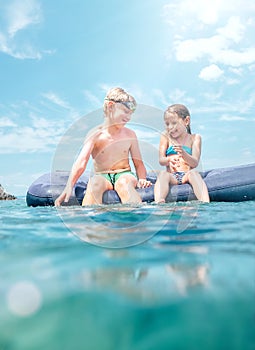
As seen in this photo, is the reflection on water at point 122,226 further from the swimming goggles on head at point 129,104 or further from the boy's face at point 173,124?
the boy's face at point 173,124

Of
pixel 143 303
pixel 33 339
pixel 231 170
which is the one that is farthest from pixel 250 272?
pixel 231 170

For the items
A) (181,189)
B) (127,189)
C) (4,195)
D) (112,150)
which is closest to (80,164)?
(112,150)

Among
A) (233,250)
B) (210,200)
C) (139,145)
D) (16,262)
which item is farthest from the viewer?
(210,200)

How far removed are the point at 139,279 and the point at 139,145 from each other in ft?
13.0

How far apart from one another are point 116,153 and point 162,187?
0.86 metres

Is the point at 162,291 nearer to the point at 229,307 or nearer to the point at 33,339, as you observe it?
the point at 229,307

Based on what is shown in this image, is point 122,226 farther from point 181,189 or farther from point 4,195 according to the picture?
point 4,195

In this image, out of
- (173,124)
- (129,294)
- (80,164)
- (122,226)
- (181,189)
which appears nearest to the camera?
(129,294)

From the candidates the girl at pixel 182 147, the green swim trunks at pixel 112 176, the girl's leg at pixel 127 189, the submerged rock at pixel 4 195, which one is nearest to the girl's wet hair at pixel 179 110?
the girl at pixel 182 147

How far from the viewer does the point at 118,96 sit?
499 cm

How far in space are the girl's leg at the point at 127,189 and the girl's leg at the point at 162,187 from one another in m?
0.33

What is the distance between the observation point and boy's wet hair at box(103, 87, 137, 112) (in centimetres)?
498

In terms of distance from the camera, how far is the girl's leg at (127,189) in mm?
5008

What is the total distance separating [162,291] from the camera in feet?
4.03
